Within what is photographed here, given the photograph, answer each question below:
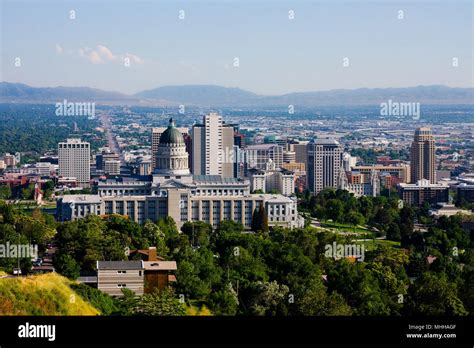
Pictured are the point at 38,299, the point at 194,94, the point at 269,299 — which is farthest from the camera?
the point at 194,94

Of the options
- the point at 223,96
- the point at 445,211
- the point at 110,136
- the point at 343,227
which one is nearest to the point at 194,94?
the point at 223,96

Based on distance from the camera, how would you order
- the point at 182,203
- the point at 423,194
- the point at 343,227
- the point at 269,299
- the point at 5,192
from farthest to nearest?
the point at 423,194 → the point at 5,192 → the point at 343,227 → the point at 182,203 → the point at 269,299

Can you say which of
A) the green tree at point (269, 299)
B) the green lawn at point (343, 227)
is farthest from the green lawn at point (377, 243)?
the green tree at point (269, 299)

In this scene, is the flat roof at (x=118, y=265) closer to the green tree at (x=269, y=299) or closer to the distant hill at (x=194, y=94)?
the green tree at (x=269, y=299)

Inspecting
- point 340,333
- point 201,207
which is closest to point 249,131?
point 201,207

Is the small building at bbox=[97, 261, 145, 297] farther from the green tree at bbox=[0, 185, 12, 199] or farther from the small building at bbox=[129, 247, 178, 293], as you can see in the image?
the green tree at bbox=[0, 185, 12, 199]

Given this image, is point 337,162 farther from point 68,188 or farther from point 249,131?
point 249,131

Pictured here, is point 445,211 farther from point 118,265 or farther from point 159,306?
point 159,306

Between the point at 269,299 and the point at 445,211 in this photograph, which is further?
the point at 445,211
